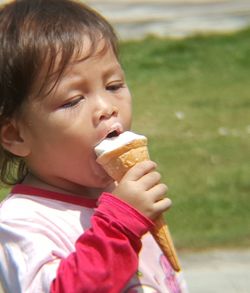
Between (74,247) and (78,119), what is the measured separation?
0.98ft

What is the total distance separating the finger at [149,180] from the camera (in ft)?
7.83

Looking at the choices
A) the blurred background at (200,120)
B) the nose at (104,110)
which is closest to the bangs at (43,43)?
the nose at (104,110)

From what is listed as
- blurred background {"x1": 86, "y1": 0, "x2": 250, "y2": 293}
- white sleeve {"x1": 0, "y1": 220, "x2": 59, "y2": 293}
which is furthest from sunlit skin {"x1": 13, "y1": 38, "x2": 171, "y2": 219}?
blurred background {"x1": 86, "y1": 0, "x2": 250, "y2": 293}

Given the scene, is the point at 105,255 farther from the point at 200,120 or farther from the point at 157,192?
the point at 200,120

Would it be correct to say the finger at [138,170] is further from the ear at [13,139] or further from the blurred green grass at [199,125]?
the blurred green grass at [199,125]

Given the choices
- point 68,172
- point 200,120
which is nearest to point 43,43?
point 68,172

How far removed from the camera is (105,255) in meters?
2.28

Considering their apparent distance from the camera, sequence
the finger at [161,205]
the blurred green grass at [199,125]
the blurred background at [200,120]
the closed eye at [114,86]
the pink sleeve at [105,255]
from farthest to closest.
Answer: the blurred green grass at [199,125] → the blurred background at [200,120] → the closed eye at [114,86] → the finger at [161,205] → the pink sleeve at [105,255]

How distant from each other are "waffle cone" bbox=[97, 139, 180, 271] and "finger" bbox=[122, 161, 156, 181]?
0.02 metres

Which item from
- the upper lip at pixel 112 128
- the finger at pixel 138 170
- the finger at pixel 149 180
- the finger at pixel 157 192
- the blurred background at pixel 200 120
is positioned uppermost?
the upper lip at pixel 112 128

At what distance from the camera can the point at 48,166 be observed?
8.28ft

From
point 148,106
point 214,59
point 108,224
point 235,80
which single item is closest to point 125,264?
Answer: point 108,224

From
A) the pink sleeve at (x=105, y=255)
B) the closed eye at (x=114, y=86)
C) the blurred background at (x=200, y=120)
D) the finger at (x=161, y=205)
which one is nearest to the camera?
the pink sleeve at (x=105, y=255)

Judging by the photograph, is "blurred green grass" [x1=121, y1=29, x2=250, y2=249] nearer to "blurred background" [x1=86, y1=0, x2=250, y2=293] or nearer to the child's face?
"blurred background" [x1=86, y1=0, x2=250, y2=293]
